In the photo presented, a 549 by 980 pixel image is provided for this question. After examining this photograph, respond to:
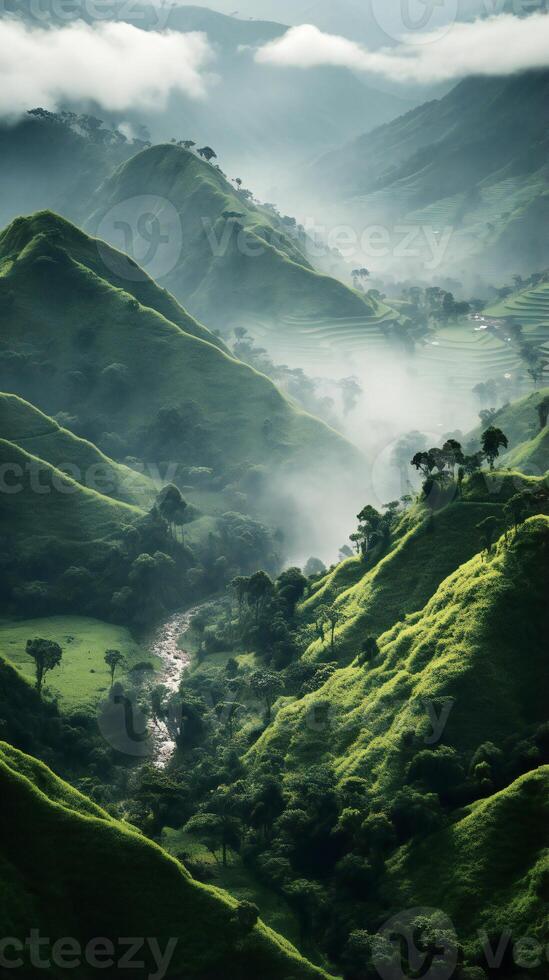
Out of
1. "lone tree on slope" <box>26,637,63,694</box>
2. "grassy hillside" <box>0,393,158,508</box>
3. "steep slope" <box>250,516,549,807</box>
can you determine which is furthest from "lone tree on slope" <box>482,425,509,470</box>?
"grassy hillside" <box>0,393,158,508</box>

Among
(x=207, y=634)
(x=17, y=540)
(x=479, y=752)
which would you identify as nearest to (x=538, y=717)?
(x=479, y=752)

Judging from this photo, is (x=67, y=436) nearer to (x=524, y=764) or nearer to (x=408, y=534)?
(x=408, y=534)

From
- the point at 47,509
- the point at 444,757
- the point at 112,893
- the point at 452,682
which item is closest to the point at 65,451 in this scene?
the point at 47,509

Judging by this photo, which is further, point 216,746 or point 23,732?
point 216,746

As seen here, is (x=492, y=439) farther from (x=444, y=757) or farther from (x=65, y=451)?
(x=65, y=451)

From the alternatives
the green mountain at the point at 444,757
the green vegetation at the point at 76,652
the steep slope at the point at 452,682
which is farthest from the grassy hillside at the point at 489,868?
the green vegetation at the point at 76,652

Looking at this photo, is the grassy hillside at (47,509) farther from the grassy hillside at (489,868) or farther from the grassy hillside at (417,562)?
the grassy hillside at (489,868)

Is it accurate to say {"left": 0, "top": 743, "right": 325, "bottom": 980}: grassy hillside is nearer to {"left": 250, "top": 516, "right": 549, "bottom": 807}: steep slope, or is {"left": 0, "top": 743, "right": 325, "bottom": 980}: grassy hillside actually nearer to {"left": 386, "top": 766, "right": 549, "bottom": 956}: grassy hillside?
{"left": 386, "top": 766, "right": 549, "bottom": 956}: grassy hillside
